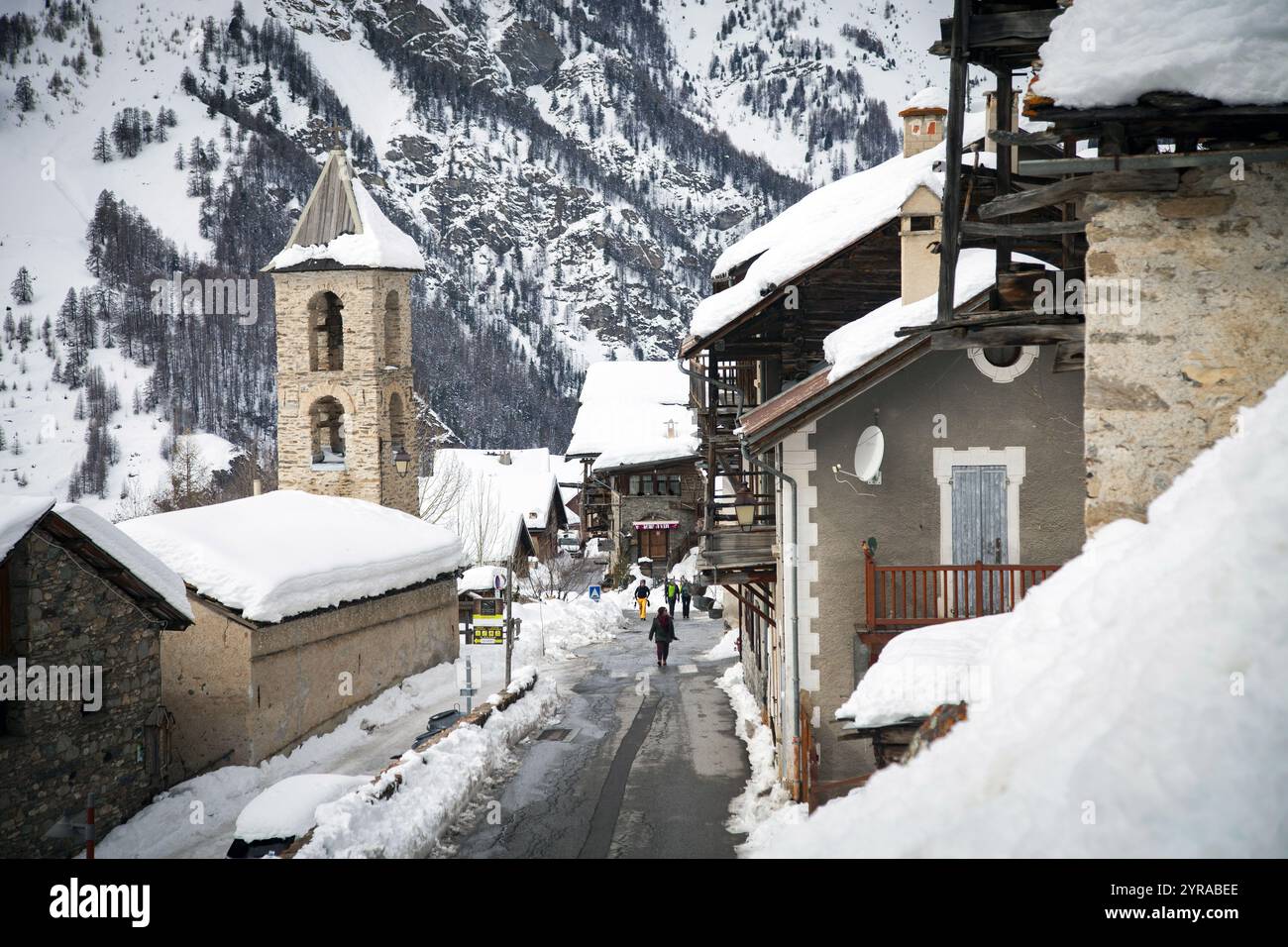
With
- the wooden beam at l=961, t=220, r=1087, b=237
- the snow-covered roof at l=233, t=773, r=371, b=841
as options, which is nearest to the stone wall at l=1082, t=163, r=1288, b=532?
the wooden beam at l=961, t=220, r=1087, b=237

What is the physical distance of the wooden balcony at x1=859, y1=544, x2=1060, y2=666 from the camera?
505 inches

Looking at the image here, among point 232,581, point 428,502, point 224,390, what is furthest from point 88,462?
point 232,581

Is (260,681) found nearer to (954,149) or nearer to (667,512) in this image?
(954,149)

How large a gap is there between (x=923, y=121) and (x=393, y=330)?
783 inches

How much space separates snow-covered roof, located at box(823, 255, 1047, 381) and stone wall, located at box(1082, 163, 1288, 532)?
15.9ft

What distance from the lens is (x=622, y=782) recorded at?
17.1 metres

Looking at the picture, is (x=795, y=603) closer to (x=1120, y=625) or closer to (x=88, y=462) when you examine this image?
(x=1120, y=625)

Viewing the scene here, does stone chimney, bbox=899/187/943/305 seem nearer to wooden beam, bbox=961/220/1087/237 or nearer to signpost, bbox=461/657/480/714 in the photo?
wooden beam, bbox=961/220/1087/237

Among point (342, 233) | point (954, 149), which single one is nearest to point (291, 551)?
point (342, 233)

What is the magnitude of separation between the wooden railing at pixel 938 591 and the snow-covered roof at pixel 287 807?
6482mm

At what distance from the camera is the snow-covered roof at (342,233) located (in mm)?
34000

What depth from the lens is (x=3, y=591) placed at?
14.2m
